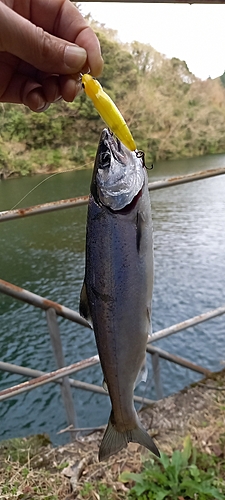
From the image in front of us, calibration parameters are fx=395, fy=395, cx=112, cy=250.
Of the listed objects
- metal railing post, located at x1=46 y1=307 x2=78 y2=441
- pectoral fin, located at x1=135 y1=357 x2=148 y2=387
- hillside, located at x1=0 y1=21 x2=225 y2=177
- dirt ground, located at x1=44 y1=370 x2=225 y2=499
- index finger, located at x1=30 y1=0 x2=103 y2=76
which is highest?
hillside, located at x1=0 y1=21 x2=225 y2=177

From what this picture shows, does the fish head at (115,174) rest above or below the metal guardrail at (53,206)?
above

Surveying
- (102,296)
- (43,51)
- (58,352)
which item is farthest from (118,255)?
(58,352)

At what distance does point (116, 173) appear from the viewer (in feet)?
2.81

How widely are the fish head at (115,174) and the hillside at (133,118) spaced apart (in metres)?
5.18

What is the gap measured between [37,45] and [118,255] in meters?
0.63

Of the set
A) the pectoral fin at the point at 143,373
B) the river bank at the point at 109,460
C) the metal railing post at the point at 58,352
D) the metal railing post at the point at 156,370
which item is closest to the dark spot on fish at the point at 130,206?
the pectoral fin at the point at 143,373

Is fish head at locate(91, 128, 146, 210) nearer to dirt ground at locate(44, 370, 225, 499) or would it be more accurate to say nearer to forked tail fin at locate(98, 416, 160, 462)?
forked tail fin at locate(98, 416, 160, 462)

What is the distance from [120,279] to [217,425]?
1628 millimetres

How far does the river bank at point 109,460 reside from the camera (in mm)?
1865

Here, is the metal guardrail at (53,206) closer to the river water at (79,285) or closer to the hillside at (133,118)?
the river water at (79,285)

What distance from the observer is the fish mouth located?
32.9 inches

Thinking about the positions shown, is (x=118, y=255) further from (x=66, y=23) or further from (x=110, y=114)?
(x=66, y=23)

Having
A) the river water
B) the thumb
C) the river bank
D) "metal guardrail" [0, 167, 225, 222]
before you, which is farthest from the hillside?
the thumb

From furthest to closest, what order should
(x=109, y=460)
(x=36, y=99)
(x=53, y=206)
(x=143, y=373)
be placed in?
(x=109, y=460) → (x=53, y=206) → (x=36, y=99) → (x=143, y=373)
